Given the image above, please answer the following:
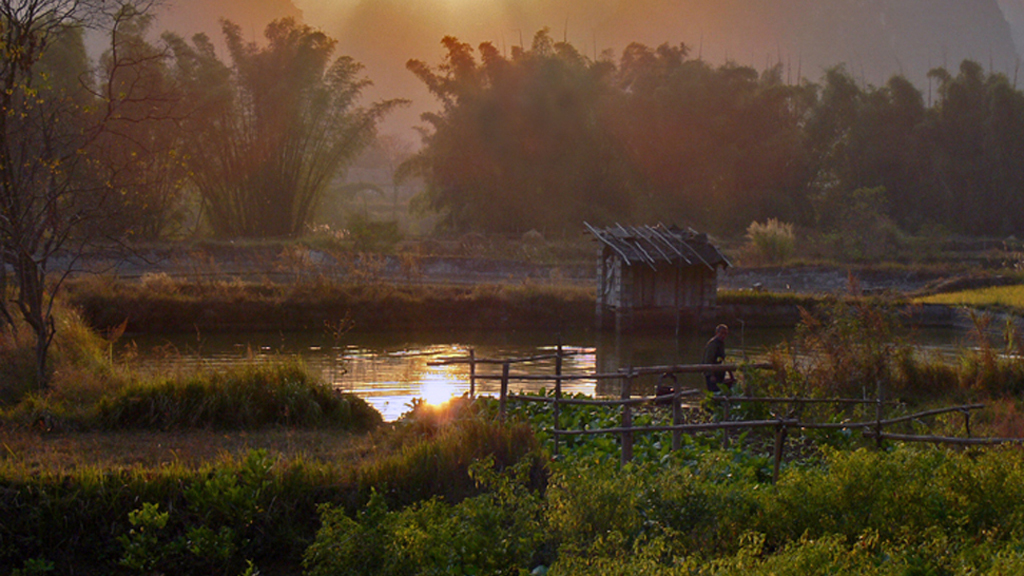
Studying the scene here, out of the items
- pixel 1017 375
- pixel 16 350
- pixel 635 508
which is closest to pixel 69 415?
pixel 16 350

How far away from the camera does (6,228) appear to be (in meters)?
9.47

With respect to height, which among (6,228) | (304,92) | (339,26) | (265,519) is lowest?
(265,519)

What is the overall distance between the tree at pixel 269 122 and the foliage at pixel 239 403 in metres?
24.5

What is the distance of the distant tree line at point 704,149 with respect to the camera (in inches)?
1583

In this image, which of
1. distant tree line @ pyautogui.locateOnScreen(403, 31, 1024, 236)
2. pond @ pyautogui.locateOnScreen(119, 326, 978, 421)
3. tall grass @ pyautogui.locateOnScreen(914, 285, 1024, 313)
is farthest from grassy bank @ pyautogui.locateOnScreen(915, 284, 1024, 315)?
distant tree line @ pyautogui.locateOnScreen(403, 31, 1024, 236)

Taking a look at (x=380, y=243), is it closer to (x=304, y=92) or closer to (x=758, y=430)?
(x=304, y=92)

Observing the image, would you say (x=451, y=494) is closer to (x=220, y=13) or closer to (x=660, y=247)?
(x=660, y=247)

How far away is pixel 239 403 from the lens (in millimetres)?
8945

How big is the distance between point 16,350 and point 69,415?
2365mm

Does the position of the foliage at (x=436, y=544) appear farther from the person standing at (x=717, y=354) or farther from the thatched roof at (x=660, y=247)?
the thatched roof at (x=660, y=247)

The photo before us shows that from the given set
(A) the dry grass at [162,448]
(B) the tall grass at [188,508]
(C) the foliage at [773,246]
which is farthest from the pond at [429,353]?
(C) the foliage at [773,246]

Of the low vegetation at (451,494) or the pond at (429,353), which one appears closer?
the low vegetation at (451,494)

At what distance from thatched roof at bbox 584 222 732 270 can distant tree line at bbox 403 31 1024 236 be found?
1826cm

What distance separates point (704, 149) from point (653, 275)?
954 inches
